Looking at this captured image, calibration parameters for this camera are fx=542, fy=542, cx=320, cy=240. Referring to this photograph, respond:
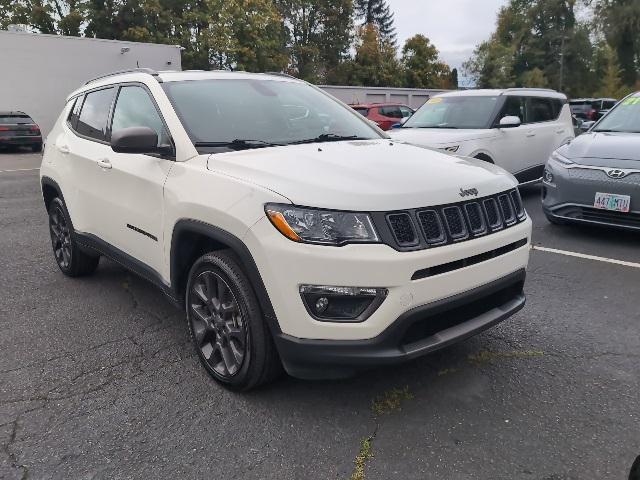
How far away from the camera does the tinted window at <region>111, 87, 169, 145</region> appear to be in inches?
129

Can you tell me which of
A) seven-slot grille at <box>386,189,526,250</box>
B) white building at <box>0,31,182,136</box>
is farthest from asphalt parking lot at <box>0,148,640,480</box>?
white building at <box>0,31,182,136</box>

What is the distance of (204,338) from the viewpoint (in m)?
3.03

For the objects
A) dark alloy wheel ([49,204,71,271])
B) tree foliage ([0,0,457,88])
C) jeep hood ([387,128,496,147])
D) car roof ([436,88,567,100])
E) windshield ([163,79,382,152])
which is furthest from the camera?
tree foliage ([0,0,457,88])

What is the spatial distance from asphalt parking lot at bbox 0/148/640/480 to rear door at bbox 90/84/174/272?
2.12 ft

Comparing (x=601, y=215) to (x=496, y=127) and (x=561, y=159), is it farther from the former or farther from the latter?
(x=496, y=127)

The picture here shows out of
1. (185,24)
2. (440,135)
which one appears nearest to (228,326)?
(440,135)

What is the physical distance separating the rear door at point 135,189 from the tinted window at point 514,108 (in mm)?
5660

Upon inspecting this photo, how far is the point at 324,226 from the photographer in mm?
2387

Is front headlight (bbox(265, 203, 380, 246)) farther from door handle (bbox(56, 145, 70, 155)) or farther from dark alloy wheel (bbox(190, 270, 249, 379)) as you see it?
door handle (bbox(56, 145, 70, 155))

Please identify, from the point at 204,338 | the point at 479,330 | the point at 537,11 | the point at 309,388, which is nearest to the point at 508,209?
the point at 479,330

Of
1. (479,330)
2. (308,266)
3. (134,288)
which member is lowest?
(134,288)

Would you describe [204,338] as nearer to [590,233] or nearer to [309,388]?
[309,388]

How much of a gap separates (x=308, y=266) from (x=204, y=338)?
1.00 meters

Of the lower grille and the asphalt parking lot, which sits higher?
the lower grille
